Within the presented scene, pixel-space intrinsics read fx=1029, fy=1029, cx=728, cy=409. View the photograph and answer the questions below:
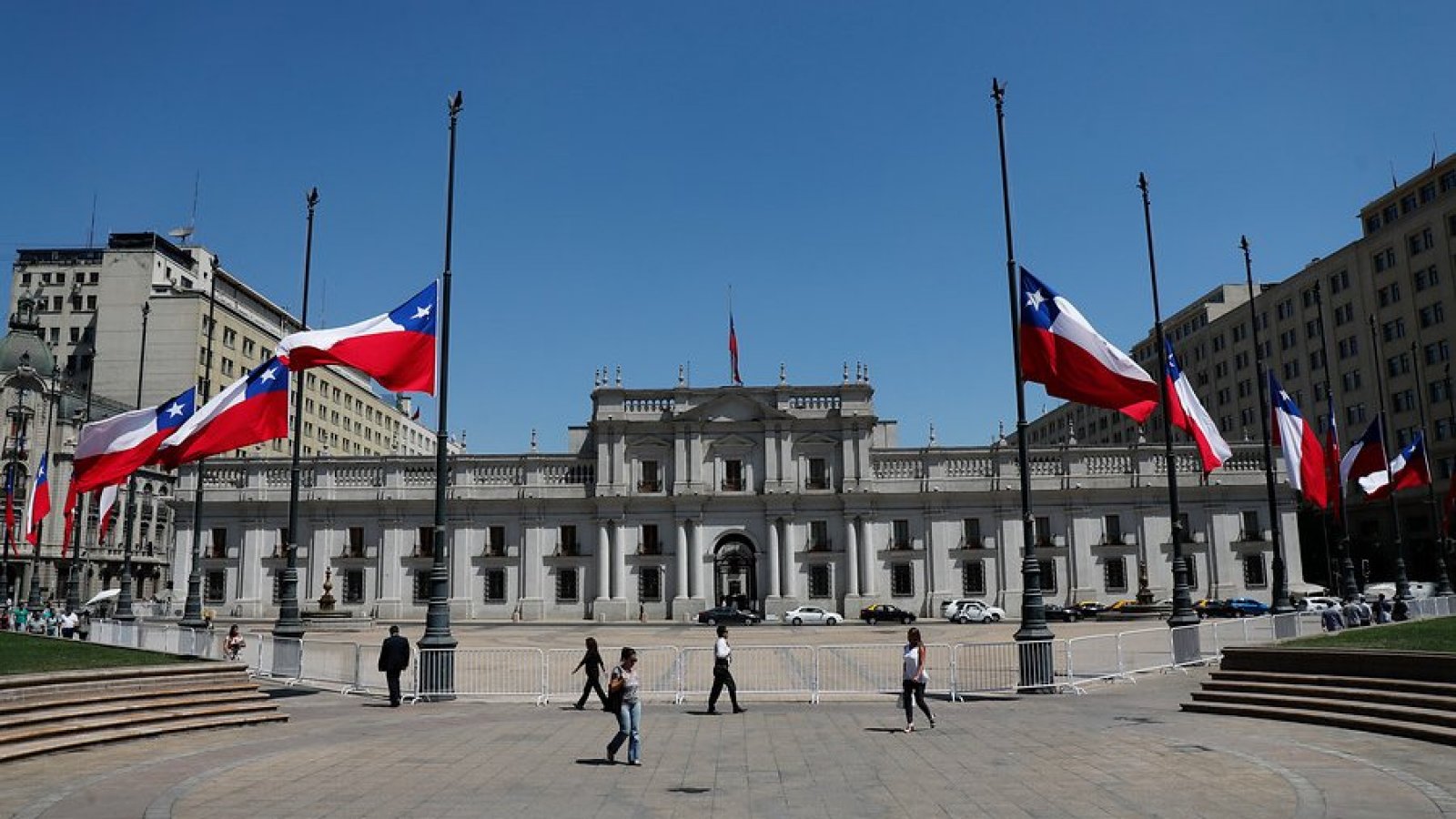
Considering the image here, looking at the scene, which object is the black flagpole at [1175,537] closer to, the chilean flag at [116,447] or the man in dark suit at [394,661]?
the man in dark suit at [394,661]

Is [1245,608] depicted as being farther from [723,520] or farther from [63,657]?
[63,657]

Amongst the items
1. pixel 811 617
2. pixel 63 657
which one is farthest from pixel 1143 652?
pixel 811 617

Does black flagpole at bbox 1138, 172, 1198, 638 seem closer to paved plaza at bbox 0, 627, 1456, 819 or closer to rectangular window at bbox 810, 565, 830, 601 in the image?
paved plaza at bbox 0, 627, 1456, 819

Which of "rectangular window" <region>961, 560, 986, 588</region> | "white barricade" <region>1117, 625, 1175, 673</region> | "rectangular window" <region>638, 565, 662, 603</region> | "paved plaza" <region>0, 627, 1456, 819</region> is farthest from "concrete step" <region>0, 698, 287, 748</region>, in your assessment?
"rectangular window" <region>961, 560, 986, 588</region>

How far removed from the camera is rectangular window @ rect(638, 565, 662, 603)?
62125 mm

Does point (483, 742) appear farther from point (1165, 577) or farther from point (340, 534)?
point (1165, 577)

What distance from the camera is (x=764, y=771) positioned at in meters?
12.9

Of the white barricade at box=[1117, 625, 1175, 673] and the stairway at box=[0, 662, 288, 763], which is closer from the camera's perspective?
the stairway at box=[0, 662, 288, 763]

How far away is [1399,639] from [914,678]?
32.4 feet

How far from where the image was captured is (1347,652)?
17.2 meters

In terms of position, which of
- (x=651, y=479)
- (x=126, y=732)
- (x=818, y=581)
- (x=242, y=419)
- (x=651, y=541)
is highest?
(x=651, y=479)

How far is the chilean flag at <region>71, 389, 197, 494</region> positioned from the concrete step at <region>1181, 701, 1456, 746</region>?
22.8 meters

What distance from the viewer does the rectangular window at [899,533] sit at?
62.2 m

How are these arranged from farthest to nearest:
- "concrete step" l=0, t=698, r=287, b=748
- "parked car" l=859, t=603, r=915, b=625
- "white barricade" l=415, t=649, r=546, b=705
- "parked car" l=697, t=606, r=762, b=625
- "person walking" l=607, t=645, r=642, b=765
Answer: "parked car" l=697, t=606, r=762, b=625 → "parked car" l=859, t=603, r=915, b=625 → "white barricade" l=415, t=649, r=546, b=705 → "concrete step" l=0, t=698, r=287, b=748 → "person walking" l=607, t=645, r=642, b=765
